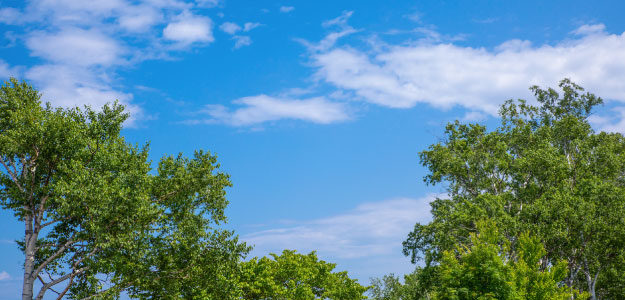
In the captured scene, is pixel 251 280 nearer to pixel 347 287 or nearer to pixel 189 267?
pixel 347 287

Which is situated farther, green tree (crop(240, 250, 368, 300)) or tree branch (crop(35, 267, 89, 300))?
green tree (crop(240, 250, 368, 300))

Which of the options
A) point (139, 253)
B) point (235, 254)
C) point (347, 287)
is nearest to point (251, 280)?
point (347, 287)

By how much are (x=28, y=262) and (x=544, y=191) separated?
3429cm

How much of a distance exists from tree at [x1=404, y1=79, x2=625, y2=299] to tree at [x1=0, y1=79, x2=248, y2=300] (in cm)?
1830

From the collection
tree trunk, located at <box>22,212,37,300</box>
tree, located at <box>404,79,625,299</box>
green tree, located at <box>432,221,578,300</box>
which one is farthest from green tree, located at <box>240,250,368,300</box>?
green tree, located at <box>432,221,578,300</box>

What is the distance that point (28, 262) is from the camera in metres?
25.4

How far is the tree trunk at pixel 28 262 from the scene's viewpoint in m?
25.1

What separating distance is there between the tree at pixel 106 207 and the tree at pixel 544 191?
1830cm

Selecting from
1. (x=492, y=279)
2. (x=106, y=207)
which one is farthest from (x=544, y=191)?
(x=106, y=207)

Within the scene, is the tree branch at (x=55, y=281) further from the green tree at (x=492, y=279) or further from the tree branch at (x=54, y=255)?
the green tree at (x=492, y=279)

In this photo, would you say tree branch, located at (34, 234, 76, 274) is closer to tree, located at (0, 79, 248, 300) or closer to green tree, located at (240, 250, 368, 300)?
tree, located at (0, 79, 248, 300)

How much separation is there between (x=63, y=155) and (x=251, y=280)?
71.9 feet

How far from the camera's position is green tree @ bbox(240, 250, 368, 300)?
1702 inches

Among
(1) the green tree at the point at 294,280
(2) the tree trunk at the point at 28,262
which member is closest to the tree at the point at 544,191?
(1) the green tree at the point at 294,280
